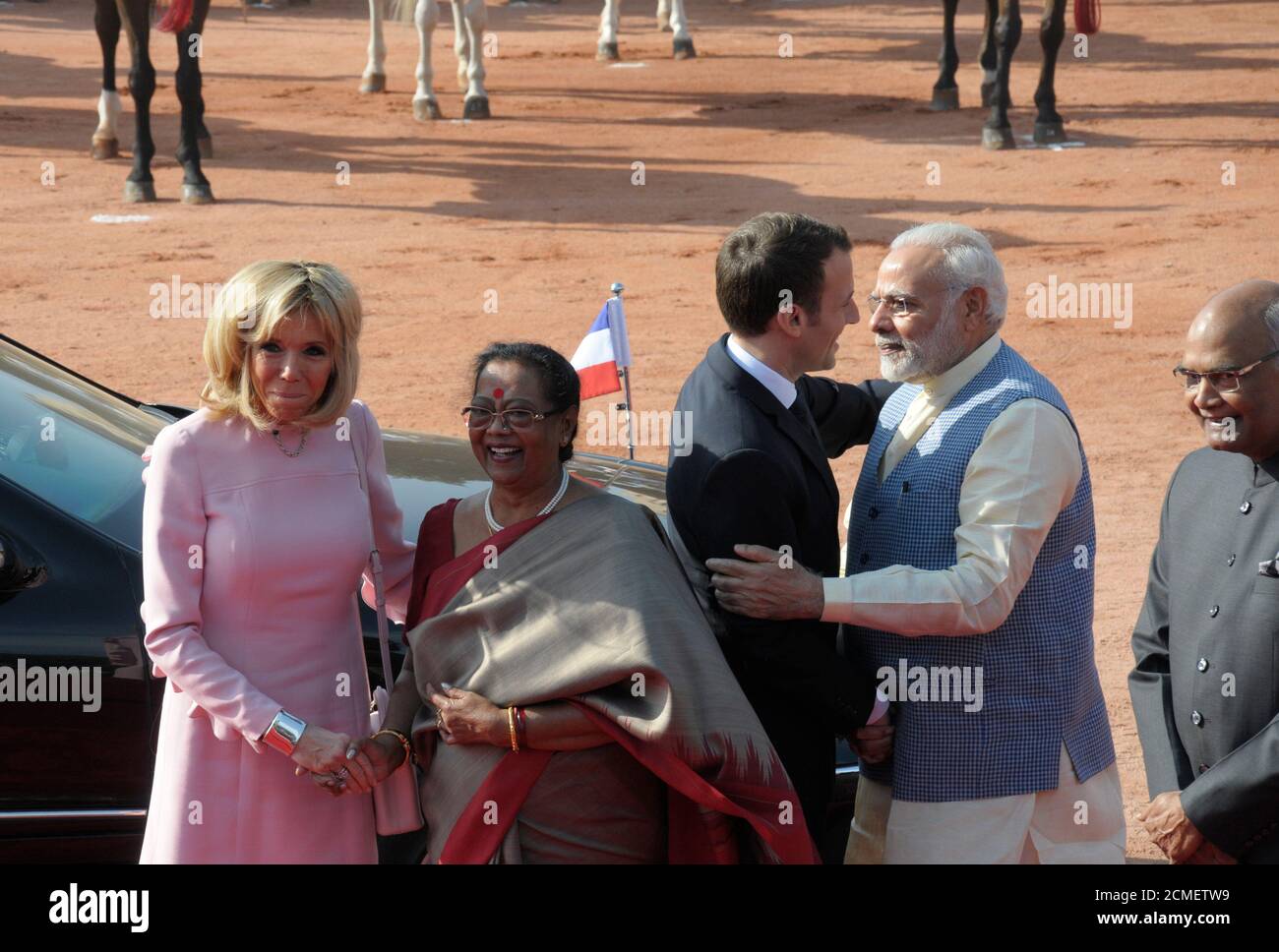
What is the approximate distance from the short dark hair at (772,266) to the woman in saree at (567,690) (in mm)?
372

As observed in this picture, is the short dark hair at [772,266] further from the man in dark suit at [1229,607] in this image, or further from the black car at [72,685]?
the black car at [72,685]

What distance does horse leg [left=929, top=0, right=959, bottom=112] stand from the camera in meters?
19.7

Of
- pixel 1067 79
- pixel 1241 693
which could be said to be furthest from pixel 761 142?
pixel 1241 693

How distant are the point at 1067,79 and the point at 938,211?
26.4 feet

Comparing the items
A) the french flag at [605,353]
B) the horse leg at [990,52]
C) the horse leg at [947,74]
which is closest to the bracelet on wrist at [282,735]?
the french flag at [605,353]

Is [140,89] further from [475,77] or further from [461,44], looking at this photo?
[461,44]

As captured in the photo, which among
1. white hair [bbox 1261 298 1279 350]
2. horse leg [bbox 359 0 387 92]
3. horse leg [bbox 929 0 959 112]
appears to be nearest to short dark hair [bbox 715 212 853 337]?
white hair [bbox 1261 298 1279 350]

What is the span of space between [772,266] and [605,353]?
274 centimetres

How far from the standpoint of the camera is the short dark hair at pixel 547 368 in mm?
3098

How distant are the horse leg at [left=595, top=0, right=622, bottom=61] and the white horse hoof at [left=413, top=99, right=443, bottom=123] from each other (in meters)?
5.27

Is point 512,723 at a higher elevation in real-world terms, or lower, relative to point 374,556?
lower

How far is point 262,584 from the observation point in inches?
123

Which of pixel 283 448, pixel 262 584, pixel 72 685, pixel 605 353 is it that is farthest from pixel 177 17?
pixel 262 584

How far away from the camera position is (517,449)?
10.1ft
